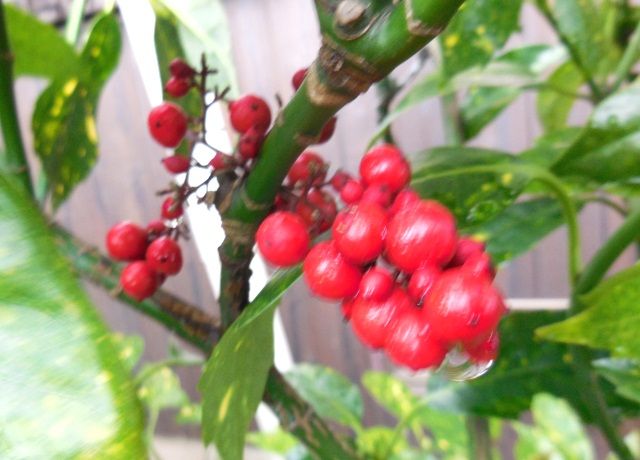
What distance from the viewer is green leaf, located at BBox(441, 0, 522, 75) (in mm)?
449

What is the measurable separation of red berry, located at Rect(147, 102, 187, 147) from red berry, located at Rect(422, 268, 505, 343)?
165mm

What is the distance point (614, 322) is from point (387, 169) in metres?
0.12

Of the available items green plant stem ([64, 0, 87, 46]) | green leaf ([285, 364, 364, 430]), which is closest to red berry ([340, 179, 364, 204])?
green plant stem ([64, 0, 87, 46])

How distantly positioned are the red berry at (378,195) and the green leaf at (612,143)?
0.18 m

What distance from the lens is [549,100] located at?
2.18 feet

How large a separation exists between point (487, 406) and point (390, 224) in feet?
0.96

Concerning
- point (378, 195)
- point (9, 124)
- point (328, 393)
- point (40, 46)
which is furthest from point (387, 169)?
point (328, 393)

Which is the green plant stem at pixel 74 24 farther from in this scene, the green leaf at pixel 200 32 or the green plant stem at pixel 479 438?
the green plant stem at pixel 479 438

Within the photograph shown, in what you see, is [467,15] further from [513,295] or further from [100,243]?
[100,243]

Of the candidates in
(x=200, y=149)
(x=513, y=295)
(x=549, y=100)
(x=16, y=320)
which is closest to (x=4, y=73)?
(x=200, y=149)

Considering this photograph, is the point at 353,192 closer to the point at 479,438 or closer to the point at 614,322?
the point at 614,322

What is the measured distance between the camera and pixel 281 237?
21cm

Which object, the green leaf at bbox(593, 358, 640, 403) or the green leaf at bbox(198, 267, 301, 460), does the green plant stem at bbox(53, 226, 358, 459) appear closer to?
the green leaf at bbox(198, 267, 301, 460)

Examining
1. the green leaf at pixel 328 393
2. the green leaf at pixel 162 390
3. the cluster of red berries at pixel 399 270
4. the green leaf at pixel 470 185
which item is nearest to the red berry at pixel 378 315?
the cluster of red berries at pixel 399 270
